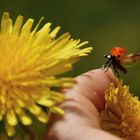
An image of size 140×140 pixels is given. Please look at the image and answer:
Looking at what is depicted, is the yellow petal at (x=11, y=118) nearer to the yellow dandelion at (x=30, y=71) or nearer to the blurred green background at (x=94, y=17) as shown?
the yellow dandelion at (x=30, y=71)

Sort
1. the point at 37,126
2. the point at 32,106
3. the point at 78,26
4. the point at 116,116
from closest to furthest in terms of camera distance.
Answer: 1. the point at 32,106
2. the point at 116,116
3. the point at 37,126
4. the point at 78,26

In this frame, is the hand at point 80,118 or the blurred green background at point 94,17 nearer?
the hand at point 80,118

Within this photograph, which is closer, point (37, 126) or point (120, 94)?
point (120, 94)

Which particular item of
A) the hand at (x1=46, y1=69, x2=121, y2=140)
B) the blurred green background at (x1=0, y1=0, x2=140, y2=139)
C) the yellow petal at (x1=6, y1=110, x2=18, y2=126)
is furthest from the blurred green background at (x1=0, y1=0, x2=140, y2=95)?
the yellow petal at (x1=6, y1=110, x2=18, y2=126)

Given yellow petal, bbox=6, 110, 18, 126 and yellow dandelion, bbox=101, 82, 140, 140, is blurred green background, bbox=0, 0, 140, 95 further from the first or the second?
yellow petal, bbox=6, 110, 18, 126

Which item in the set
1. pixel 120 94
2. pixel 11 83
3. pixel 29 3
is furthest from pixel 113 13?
pixel 11 83

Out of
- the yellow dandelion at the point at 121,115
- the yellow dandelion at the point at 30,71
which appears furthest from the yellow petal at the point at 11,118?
the yellow dandelion at the point at 121,115

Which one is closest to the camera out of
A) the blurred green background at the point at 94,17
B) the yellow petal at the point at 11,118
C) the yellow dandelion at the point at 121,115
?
the yellow petal at the point at 11,118

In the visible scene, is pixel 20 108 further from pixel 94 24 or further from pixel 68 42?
pixel 94 24
